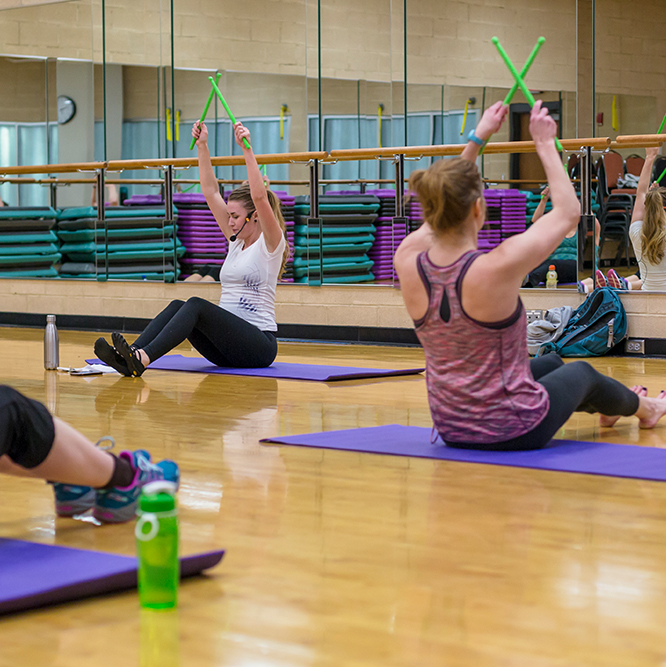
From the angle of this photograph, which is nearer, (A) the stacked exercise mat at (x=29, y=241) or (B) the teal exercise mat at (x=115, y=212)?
(B) the teal exercise mat at (x=115, y=212)

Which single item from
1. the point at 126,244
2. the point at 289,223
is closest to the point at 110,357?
the point at 289,223

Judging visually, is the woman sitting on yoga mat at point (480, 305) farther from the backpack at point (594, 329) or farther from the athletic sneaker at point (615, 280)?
the athletic sneaker at point (615, 280)

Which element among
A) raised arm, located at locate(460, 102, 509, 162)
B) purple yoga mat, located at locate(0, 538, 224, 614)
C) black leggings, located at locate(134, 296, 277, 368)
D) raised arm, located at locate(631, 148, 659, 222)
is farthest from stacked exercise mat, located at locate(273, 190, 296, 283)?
purple yoga mat, located at locate(0, 538, 224, 614)

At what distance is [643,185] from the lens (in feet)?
19.9

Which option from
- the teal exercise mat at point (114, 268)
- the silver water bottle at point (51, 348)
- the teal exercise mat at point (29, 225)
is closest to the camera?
the silver water bottle at point (51, 348)

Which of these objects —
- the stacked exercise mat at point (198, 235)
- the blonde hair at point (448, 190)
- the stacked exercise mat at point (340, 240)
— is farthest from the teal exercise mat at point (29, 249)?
the blonde hair at point (448, 190)

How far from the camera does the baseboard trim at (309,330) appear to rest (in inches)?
264

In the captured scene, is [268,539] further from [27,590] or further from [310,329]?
→ [310,329]

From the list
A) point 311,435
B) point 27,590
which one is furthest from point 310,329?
point 27,590

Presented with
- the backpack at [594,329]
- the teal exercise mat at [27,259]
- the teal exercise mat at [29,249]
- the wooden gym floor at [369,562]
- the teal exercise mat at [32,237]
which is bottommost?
the wooden gym floor at [369,562]

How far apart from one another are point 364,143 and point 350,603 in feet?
18.2

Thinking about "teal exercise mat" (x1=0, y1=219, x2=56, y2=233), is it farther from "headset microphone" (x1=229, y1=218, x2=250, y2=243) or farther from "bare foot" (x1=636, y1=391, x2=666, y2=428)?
"bare foot" (x1=636, y1=391, x2=666, y2=428)

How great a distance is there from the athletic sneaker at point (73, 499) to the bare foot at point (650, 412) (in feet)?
5.88

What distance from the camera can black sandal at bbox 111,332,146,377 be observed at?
4637mm
